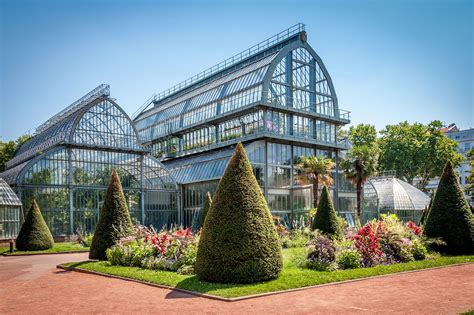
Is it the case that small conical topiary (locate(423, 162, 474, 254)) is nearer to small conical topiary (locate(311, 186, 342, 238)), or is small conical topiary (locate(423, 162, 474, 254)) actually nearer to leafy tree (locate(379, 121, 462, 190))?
small conical topiary (locate(311, 186, 342, 238))

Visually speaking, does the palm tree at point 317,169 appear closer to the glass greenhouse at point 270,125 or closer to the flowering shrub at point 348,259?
the glass greenhouse at point 270,125

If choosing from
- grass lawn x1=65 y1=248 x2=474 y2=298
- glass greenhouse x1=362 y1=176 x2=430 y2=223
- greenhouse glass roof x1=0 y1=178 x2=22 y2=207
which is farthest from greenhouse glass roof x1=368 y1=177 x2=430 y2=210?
greenhouse glass roof x1=0 y1=178 x2=22 y2=207

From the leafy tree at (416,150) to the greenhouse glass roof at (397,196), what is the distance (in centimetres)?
1198

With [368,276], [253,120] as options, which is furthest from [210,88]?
[368,276]

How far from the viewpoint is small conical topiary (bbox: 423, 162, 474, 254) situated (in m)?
22.2

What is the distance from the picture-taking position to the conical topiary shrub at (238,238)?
46.8 feet

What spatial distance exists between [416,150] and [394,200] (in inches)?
664

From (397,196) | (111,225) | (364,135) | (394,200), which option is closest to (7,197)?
(111,225)

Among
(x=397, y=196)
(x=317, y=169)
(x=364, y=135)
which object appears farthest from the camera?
(x=364, y=135)

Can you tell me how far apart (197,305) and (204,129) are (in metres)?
40.7

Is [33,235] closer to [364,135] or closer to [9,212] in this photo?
[9,212]

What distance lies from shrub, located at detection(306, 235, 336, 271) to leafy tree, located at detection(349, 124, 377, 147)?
5747 centimetres

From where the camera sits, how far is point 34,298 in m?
13.8

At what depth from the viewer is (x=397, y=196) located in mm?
55594
